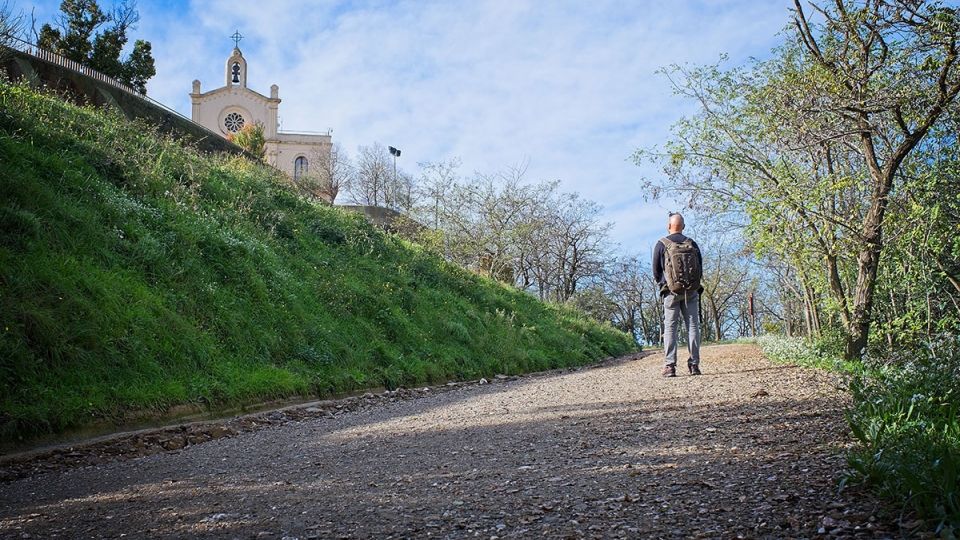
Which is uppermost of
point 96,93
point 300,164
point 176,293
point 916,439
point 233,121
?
point 233,121

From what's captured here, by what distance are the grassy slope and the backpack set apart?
4574mm

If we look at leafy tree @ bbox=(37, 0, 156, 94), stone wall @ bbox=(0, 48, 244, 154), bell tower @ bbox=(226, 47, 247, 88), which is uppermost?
bell tower @ bbox=(226, 47, 247, 88)

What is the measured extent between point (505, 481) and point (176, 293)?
256 inches

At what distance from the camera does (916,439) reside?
10.5ft

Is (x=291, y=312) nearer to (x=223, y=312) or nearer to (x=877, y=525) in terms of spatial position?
(x=223, y=312)

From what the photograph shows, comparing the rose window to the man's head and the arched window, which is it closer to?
the arched window

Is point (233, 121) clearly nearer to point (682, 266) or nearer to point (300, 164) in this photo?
point (300, 164)

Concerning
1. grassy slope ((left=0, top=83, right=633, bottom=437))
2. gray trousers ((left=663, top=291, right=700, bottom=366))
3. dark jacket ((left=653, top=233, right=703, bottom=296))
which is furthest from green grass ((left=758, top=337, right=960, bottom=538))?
grassy slope ((left=0, top=83, right=633, bottom=437))

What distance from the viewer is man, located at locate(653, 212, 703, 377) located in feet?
29.6

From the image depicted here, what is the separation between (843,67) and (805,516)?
24.3ft

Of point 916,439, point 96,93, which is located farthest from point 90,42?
point 916,439

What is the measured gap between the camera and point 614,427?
211 inches

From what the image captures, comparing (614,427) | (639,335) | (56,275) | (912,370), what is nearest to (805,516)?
(614,427)

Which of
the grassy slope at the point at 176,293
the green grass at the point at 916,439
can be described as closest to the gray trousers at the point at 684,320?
the green grass at the point at 916,439
